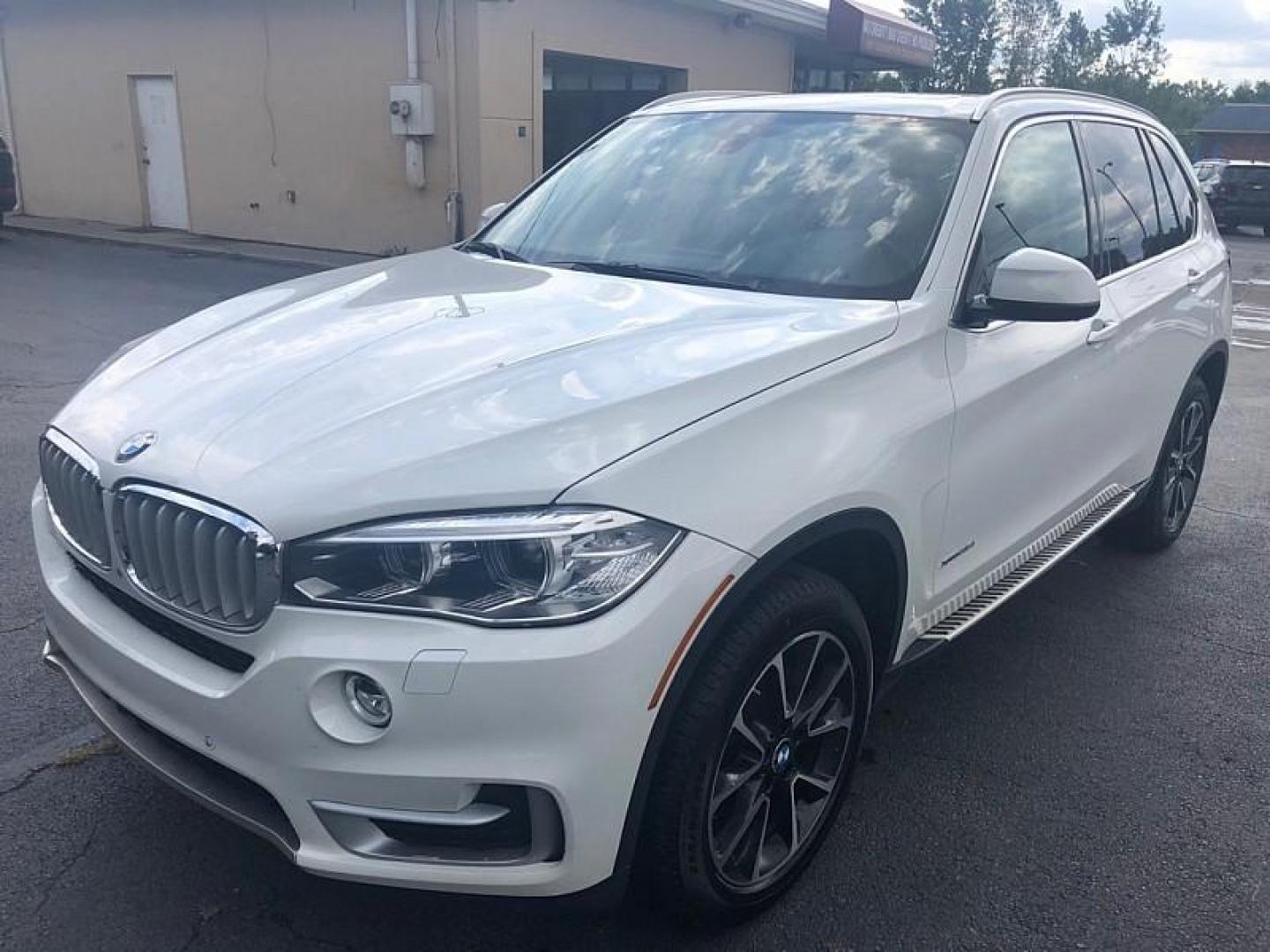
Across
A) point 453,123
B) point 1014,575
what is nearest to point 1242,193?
point 453,123

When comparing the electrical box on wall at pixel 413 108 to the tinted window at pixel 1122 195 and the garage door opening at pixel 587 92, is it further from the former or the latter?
the tinted window at pixel 1122 195

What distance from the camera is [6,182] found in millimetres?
15625

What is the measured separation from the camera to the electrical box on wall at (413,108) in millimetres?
14344

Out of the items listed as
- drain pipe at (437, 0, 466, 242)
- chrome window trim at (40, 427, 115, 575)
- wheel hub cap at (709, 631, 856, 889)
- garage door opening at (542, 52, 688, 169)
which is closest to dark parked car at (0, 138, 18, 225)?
drain pipe at (437, 0, 466, 242)

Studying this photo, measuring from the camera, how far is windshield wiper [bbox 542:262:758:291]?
10.8 feet

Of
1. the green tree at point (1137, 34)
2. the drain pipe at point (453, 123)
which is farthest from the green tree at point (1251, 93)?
the drain pipe at point (453, 123)

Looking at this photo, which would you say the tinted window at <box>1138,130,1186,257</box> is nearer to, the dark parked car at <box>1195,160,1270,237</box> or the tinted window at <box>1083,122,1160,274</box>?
the tinted window at <box>1083,122,1160,274</box>

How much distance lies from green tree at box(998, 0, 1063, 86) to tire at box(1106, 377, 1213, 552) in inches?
2667

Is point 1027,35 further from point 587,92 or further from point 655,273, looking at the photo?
point 655,273

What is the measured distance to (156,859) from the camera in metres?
2.84

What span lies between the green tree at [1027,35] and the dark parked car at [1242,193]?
41.1 meters

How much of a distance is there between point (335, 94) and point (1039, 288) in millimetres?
14336

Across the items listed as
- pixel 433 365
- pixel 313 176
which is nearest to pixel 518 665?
pixel 433 365

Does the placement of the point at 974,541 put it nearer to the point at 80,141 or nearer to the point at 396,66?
the point at 396,66
